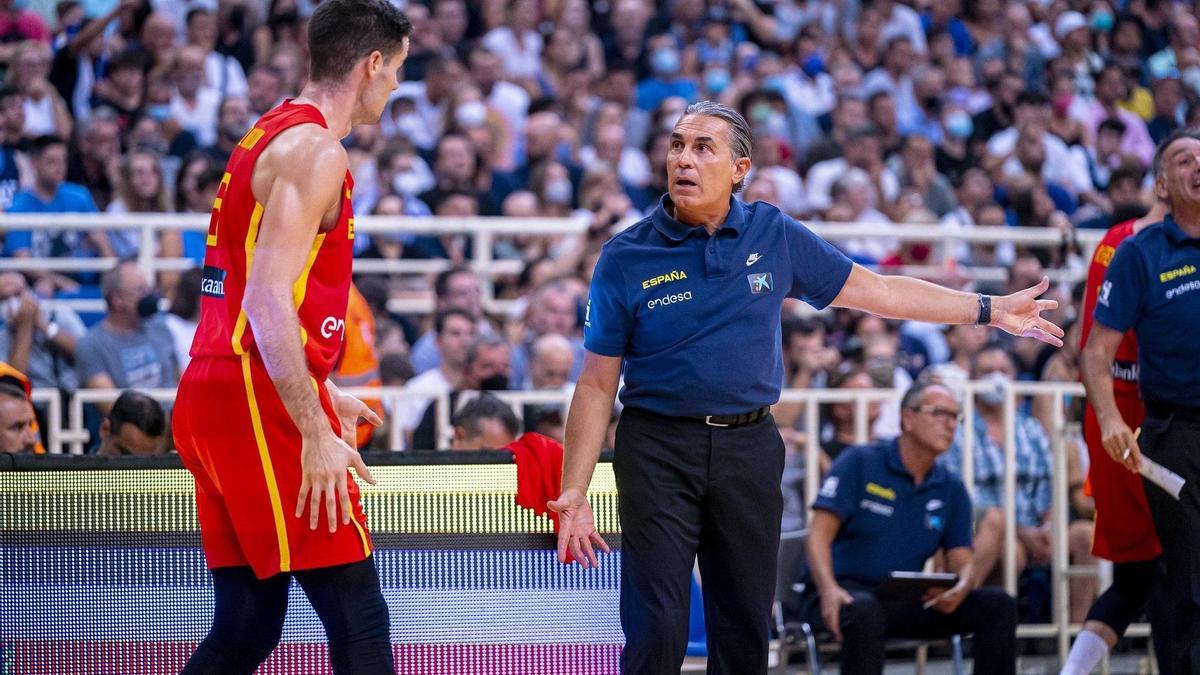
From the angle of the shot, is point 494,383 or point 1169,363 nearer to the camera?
point 1169,363

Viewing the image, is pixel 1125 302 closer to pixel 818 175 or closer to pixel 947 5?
pixel 818 175

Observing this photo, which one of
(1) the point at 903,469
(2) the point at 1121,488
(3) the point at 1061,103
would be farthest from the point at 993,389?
(3) the point at 1061,103

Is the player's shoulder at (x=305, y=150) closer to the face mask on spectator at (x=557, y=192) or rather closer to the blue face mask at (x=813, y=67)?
the face mask on spectator at (x=557, y=192)

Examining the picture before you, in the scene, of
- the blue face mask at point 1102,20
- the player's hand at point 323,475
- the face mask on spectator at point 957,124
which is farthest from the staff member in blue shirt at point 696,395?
the blue face mask at point 1102,20

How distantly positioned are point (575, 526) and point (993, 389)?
3760mm

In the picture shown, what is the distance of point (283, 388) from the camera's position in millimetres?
3760

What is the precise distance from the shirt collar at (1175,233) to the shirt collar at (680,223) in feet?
6.47

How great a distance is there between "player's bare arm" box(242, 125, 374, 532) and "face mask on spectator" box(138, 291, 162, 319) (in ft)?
14.5

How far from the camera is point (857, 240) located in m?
11.4

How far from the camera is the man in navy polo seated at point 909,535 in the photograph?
6770 mm

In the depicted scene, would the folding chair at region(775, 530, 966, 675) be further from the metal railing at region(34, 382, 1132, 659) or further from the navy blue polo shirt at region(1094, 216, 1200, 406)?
the navy blue polo shirt at region(1094, 216, 1200, 406)

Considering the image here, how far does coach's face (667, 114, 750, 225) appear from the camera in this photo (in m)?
4.55

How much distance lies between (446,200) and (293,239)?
6.88 metres

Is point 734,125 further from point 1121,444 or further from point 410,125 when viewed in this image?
point 410,125
